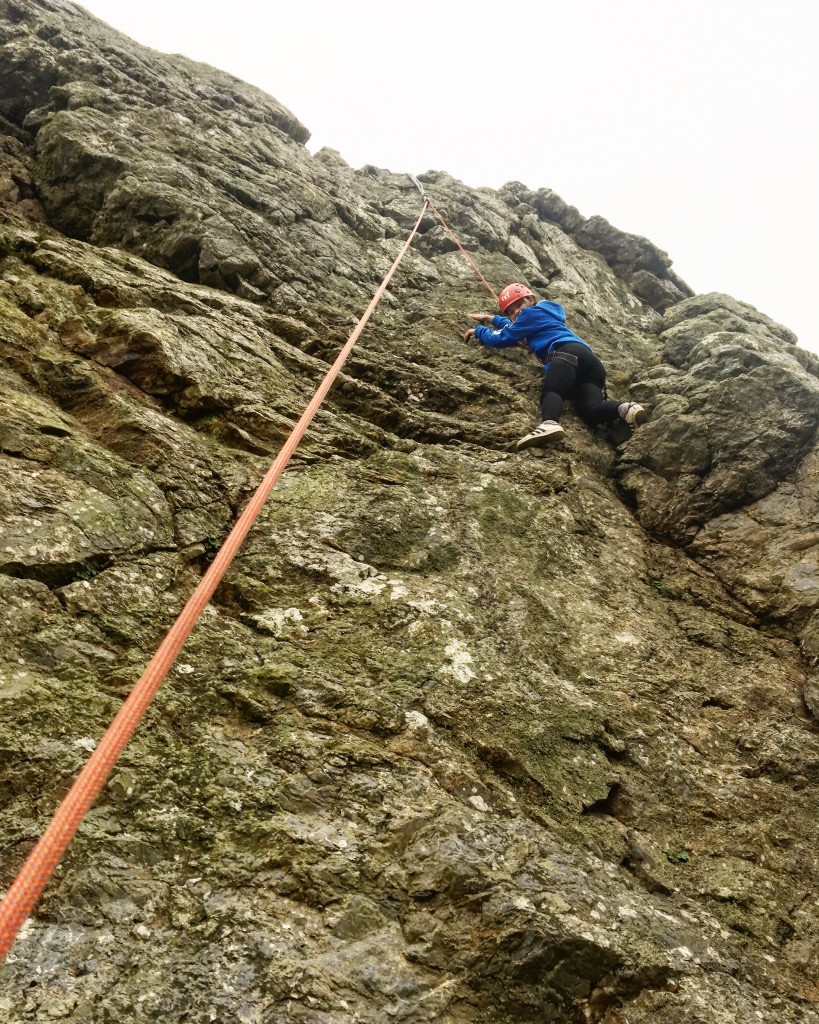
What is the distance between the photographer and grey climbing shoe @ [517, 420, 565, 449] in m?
7.20

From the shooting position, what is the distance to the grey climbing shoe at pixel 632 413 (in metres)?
7.71

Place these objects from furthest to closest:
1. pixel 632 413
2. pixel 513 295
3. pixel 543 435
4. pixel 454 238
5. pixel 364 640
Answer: pixel 454 238 < pixel 513 295 < pixel 632 413 < pixel 543 435 < pixel 364 640

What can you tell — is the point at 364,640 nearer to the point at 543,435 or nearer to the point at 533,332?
the point at 543,435

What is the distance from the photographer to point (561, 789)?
4090mm

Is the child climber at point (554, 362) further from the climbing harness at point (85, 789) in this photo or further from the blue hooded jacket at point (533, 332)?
the climbing harness at point (85, 789)

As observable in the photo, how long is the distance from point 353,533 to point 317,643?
4.00 feet

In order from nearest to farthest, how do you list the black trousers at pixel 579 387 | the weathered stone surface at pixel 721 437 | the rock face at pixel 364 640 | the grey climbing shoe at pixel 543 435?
the rock face at pixel 364 640, the weathered stone surface at pixel 721 437, the grey climbing shoe at pixel 543 435, the black trousers at pixel 579 387

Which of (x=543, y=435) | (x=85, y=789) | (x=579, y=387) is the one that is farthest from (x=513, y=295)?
(x=85, y=789)

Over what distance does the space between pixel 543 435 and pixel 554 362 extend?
1.41 meters

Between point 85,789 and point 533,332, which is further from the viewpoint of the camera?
point 533,332

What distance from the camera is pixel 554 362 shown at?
8.11 m

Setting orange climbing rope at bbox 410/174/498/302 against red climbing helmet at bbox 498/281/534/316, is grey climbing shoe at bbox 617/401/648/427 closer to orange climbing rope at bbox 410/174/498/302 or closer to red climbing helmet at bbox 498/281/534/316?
red climbing helmet at bbox 498/281/534/316

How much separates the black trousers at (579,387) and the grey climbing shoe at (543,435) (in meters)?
0.35

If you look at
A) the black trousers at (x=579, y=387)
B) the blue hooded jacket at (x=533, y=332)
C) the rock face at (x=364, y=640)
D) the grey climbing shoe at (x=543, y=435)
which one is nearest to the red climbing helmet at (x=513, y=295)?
the blue hooded jacket at (x=533, y=332)
